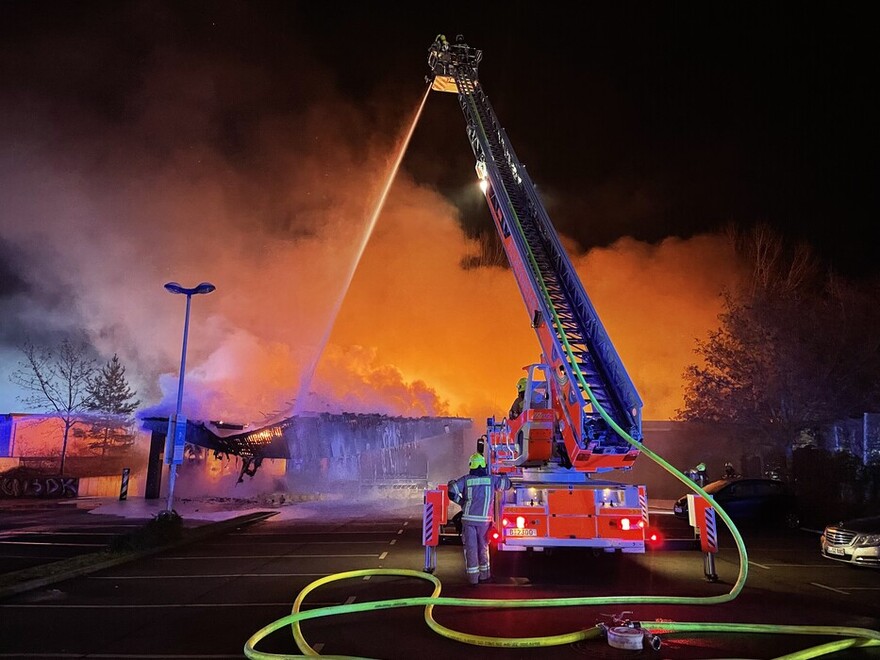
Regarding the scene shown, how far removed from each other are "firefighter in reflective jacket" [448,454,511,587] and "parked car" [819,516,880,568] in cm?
599

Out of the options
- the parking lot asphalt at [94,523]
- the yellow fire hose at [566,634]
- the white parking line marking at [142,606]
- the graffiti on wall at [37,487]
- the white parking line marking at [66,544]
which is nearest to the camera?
the yellow fire hose at [566,634]

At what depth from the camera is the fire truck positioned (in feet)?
27.9

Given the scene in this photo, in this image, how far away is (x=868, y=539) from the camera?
9.38m

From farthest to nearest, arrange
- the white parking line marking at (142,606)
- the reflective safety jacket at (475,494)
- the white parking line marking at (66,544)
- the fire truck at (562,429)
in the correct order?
the white parking line marking at (66,544)
the fire truck at (562,429)
the reflective safety jacket at (475,494)
the white parking line marking at (142,606)

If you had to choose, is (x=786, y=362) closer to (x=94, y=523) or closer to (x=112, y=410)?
(x=94, y=523)

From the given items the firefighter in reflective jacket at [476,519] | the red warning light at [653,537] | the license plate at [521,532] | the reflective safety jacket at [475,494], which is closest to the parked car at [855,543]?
the red warning light at [653,537]

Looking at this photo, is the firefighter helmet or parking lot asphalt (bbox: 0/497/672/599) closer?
the firefighter helmet

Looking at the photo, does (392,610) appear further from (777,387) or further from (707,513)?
(777,387)

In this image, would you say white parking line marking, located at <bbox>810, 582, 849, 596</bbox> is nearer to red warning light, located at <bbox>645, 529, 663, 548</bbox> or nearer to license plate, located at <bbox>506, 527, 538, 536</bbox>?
red warning light, located at <bbox>645, 529, 663, 548</bbox>

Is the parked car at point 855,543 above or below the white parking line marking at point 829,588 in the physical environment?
above

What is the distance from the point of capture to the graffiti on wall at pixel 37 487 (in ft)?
80.4

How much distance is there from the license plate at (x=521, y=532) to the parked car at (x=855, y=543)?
17.5ft

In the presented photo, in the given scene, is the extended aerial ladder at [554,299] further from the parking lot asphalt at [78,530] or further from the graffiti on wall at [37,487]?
the graffiti on wall at [37,487]

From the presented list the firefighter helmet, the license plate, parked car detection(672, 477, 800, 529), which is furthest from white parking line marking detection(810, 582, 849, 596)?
parked car detection(672, 477, 800, 529)
